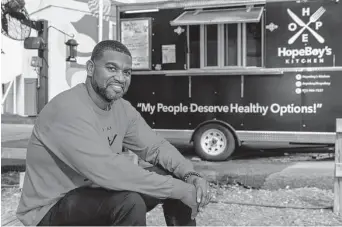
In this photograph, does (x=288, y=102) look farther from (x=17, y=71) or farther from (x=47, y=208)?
(x=17, y=71)

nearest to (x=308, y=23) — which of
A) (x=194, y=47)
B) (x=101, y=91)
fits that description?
(x=194, y=47)

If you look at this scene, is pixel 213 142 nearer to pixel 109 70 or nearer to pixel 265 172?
pixel 265 172

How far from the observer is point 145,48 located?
28.6 feet

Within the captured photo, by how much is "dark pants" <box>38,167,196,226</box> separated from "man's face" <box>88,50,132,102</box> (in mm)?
493

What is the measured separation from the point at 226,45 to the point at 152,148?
563cm

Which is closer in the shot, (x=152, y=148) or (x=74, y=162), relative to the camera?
(x=74, y=162)

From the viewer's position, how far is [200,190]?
8.50ft

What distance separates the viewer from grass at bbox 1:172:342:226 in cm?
431

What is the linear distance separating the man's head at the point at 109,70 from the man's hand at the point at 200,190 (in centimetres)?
61

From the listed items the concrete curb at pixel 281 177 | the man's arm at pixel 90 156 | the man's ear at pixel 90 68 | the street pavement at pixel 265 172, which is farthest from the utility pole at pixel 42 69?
the man's arm at pixel 90 156

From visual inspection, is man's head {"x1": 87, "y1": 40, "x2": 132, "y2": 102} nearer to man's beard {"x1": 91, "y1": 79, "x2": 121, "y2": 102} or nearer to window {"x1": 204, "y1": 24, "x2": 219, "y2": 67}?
man's beard {"x1": 91, "y1": 79, "x2": 121, "y2": 102}

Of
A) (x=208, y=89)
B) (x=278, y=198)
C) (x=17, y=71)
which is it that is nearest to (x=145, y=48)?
(x=208, y=89)

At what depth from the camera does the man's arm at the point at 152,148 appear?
2.84 m

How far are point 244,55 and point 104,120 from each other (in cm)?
595
